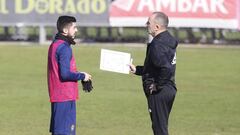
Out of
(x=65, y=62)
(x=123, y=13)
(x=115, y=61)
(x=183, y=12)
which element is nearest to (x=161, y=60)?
(x=115, y=61)

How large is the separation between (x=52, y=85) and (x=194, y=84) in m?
12.4

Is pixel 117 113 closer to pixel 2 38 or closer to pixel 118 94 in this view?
pixel 118 94

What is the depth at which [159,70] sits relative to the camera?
9352mm

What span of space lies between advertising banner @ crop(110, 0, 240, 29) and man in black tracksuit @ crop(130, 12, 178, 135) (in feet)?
85.5

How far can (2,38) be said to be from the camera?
1545 inches

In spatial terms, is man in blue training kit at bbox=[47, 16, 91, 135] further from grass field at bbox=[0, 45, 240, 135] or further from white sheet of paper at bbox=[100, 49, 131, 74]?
grass field at bbox=[0, 45, 240, 135]

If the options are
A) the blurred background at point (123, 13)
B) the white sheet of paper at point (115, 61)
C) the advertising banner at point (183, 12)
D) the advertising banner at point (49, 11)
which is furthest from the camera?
the advertising banner at point (49, 11)

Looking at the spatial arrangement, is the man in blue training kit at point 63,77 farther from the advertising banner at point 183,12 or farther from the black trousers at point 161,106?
the advertising banner at point 183,12

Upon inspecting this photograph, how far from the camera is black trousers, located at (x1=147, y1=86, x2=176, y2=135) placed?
952 cm

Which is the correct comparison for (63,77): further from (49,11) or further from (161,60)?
(49,11)

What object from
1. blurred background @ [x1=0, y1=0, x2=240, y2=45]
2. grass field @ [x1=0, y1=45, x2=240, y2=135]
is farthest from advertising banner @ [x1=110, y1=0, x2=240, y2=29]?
grass field @ [x1=0, y1=45, x2=240, y2=135]

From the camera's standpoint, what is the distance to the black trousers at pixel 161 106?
31.2ft

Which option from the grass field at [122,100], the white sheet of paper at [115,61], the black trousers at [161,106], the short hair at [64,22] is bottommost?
the grass field at [122,100]

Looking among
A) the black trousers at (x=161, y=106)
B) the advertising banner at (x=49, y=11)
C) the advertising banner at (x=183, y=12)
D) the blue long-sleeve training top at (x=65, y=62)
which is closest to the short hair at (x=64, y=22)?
the blue long-sleeve training top at (x=65, y=62)
